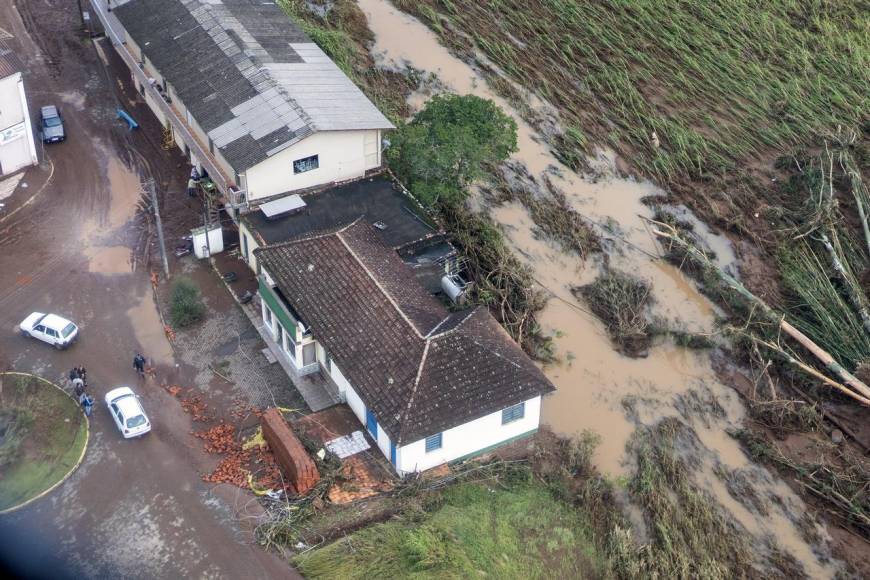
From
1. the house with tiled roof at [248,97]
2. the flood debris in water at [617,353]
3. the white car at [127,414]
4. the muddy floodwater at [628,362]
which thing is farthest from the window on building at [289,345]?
the muddy floodwater at [628,362]

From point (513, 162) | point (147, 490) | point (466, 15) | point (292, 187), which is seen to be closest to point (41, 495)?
point (147, 490)

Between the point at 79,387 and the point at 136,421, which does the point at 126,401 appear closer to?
the point at 136,421

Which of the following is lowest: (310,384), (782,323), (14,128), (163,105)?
(310,384)

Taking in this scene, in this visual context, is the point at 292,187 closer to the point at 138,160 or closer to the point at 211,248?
the point at 211,248

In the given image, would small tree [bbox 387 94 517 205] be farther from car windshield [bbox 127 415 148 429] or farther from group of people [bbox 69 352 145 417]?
car windshield [bbox 127 415 148 429]

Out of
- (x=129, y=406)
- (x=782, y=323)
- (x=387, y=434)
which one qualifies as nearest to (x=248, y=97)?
(x=129, y=406)

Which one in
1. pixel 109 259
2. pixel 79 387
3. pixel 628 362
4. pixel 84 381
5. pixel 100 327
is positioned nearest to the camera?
pixel 79 387
